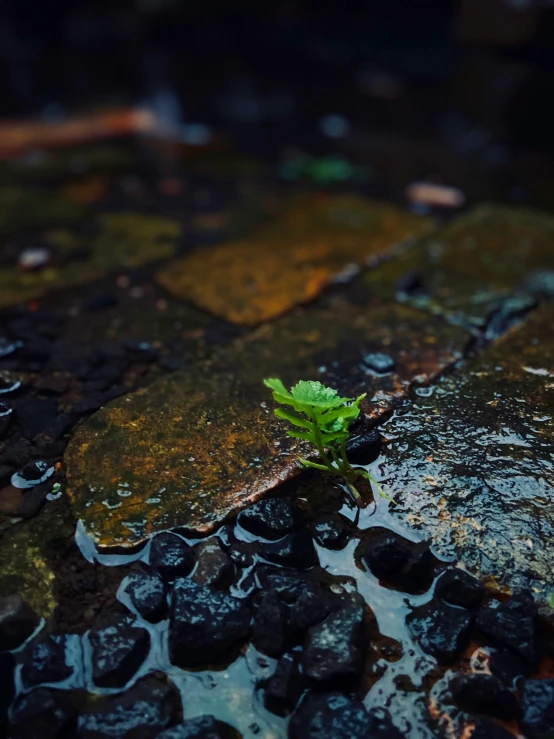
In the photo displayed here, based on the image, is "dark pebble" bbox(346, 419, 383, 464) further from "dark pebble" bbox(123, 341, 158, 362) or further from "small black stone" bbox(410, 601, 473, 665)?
"dark pebble" bbox(123, 341, 158, 362)

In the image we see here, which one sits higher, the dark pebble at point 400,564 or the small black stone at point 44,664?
the dark pebble at point 400,564

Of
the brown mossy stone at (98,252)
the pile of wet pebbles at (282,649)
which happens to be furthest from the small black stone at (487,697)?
the brown mossy stone at (98,252)

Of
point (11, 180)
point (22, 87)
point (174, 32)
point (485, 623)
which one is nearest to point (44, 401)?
point (485, 623)

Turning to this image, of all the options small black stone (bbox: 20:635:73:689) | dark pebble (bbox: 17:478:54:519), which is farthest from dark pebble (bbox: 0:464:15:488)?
small black stone (bbox: 20:635:73:689)

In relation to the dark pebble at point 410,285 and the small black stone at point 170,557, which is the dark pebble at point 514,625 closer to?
the small black stone at point 170,557

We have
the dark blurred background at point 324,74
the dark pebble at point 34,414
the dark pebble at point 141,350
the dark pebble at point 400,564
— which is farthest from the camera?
the dark blurred background at point 324,74

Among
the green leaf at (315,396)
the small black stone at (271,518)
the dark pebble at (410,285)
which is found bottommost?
the small black stone at (271,518)

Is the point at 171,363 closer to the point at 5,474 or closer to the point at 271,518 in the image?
the point at 5,474
